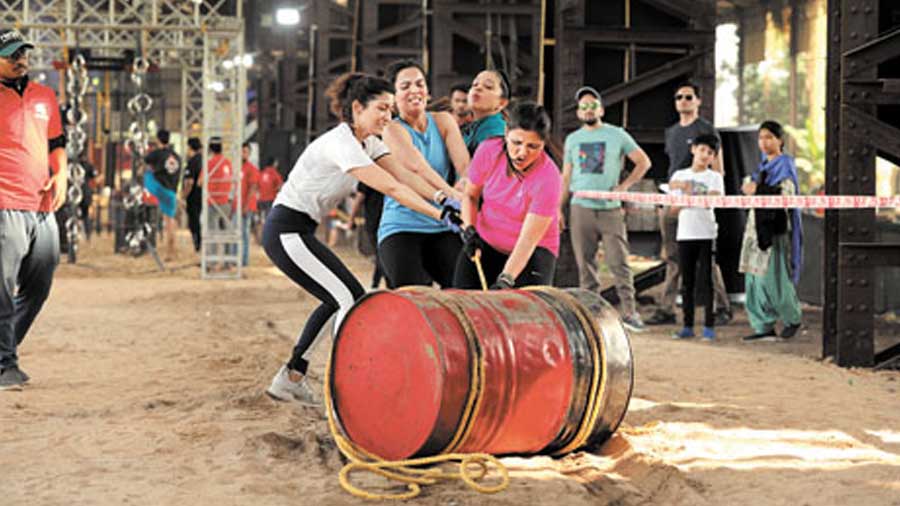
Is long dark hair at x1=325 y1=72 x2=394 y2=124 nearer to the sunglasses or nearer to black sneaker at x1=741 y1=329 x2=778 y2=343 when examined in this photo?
the sunglasses

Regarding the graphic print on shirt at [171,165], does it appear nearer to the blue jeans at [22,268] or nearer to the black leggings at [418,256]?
the blue jeans at [22,268]

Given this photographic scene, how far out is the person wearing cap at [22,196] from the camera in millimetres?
7938

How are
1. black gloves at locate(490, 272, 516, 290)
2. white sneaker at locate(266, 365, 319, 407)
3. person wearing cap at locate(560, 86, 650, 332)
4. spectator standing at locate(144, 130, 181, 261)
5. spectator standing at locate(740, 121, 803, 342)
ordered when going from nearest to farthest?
black gloves at locate(490, 272, 516, 290) < white sneaker at locate(266, 365, 319, 407) < spectator standing at locate(740, 121, 803, 342) < person wearing cap at locate(560, 86, 650, 332) < spectator standing at locate(144, 130, 181, 261)

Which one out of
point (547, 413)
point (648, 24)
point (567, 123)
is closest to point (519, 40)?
point (648, 24)

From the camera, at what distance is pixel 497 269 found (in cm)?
676

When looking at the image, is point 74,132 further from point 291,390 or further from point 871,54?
point 871,54

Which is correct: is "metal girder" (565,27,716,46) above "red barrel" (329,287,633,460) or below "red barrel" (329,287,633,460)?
above

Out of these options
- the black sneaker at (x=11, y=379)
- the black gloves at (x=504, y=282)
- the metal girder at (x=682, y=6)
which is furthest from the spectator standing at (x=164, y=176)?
the black gloves at (x=504, y=282)

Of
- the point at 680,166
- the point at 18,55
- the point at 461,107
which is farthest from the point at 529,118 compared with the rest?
the point at 680,166

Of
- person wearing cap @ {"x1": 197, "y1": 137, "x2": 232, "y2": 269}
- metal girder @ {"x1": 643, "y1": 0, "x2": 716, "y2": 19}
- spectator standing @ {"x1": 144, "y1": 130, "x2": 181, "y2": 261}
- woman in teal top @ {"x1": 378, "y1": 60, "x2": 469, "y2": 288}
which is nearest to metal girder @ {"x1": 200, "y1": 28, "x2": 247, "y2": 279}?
person wearing cap @ {"x1": 197, "y1": 137, "x2": 232, "y2": 269}

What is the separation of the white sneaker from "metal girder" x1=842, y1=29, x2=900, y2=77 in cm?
455

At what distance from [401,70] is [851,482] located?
10.7ft

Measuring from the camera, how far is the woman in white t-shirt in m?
6.59

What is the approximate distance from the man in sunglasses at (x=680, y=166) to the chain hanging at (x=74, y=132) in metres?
11.3
